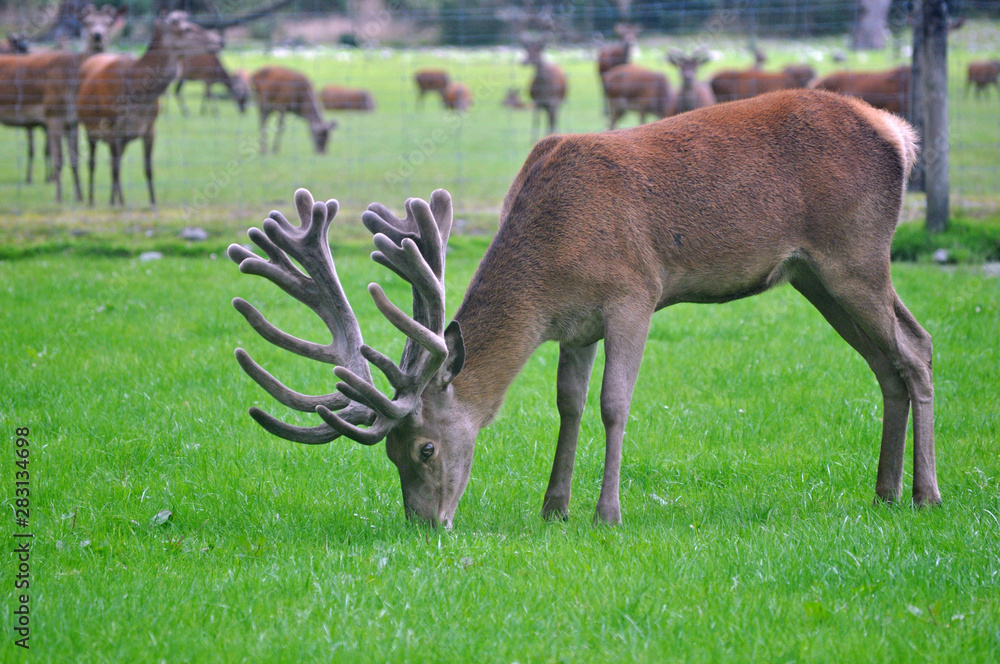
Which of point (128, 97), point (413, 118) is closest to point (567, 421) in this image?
point (128, 97)

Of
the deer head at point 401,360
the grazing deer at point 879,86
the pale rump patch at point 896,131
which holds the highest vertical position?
the grazing deer at point 879,86

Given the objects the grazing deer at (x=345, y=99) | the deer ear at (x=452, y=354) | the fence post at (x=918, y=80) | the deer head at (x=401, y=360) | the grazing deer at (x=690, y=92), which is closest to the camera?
the deer head at (x=401, y=360)

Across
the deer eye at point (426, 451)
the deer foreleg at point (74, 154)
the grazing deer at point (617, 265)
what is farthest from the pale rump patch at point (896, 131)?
the deer foreleg at point (74, 154)

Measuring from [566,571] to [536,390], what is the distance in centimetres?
292

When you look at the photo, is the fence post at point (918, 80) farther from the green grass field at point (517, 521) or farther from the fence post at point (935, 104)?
the green grass field at point (517, 521)

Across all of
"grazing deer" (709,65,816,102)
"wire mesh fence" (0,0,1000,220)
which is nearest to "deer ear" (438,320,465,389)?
"wire mesh fence" (0,0,1000,220)

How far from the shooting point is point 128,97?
539 inches

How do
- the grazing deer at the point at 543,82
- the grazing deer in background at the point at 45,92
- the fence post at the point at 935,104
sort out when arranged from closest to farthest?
the fence post at the point at 935,104 → the grazing deer in background at the point at 45,92 → the grazing deer at the point at 543,82

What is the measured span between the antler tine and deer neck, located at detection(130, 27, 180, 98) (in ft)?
34.0

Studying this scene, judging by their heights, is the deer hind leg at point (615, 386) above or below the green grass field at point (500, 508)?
above

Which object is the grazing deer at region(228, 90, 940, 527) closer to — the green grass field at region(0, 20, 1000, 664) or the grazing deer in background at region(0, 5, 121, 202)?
the green grass field at region(0, 20, 1000, 664)

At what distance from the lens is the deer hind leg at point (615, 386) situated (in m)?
4.34

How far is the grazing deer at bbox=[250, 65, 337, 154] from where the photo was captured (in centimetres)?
2456

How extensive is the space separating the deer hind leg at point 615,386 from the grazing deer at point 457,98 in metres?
32.4
